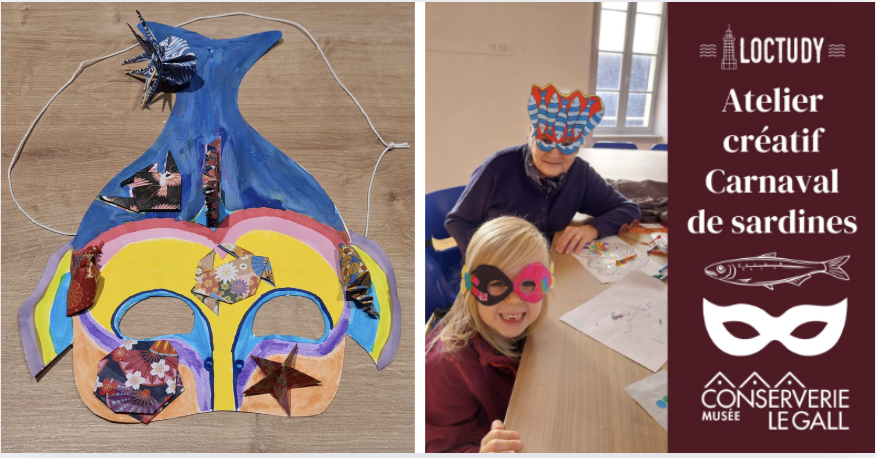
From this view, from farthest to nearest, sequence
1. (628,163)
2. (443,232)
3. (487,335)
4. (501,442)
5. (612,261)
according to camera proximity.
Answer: (628,163) → (443,232) → (612,261) → (487,335) → (501,442)

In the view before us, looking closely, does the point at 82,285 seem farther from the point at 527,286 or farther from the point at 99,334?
the point at 527,286

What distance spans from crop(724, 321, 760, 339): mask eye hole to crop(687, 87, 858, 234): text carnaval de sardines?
0.16m

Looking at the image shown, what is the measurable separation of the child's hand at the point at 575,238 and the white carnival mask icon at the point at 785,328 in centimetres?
51

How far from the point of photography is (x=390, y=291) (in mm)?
1058

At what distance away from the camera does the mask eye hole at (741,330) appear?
836mm

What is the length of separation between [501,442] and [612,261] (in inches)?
26.3

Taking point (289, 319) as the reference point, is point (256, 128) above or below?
above

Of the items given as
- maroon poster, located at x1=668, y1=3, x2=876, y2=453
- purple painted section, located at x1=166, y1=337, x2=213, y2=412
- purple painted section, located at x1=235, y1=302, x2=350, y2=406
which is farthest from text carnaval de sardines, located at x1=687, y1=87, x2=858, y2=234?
purple painted section, located at x1=166, y1=337, x2=213, y2=412

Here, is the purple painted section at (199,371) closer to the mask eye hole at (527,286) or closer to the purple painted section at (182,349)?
the purple painted section at (182,349)

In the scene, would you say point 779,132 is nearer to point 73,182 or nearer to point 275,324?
point 275,324

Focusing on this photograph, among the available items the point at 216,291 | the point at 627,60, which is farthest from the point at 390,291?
the point at 627,60

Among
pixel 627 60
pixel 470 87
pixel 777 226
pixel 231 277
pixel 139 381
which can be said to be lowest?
pixel 139 381

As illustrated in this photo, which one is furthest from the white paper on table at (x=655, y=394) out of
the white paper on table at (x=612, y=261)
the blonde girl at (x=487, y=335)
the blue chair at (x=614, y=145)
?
the blue chair at (x=614, y=145)

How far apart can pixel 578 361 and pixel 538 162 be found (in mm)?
598
